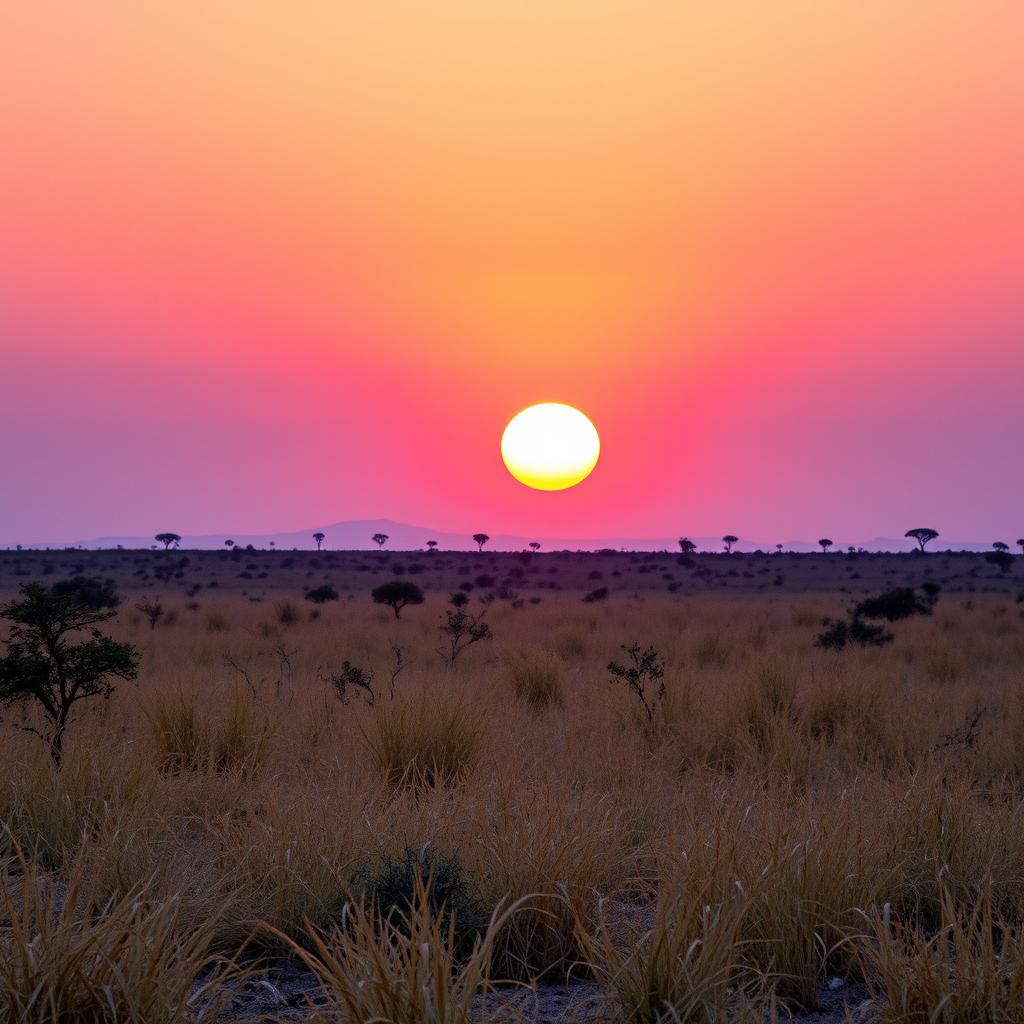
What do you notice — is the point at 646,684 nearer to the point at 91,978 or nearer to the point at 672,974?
the point at 672,974

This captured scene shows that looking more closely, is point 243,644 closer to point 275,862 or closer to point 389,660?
point 389,660

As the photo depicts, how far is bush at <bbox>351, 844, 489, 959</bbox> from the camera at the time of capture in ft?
15.5

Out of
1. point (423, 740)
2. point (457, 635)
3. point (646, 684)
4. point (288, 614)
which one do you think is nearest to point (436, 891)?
point (423, 740)

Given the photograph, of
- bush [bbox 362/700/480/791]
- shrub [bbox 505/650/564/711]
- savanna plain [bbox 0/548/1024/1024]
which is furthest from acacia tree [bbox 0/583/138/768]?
shrub [bbox 505/650/564/711]

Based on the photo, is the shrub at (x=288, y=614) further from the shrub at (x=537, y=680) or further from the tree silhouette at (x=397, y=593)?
the shrub at (x=537, y=680)

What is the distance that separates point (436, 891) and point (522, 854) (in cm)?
53

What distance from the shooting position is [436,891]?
486 cm

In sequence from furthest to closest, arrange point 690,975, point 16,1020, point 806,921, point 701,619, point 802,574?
point 802,574 → point 701,619 → point 806,921 → point 690,975 → point 16,1020

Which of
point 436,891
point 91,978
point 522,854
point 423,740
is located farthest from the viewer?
point 423,740

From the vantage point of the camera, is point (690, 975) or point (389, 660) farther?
point (389, 660)

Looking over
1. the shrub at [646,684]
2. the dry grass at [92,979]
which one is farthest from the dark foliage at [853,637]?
the dry grass at [92,979]

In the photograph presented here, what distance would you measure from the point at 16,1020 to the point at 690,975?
98.7 inches

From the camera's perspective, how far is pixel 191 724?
31.2ft

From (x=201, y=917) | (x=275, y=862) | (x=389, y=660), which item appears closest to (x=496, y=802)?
(x=275, y=862)
